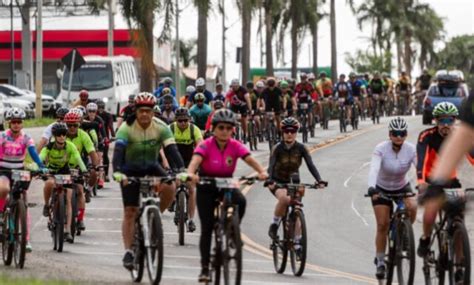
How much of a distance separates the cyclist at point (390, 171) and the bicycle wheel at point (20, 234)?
4.05m

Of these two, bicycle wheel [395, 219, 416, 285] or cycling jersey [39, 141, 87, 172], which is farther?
cycling jersey [39, 141, 87, 172]

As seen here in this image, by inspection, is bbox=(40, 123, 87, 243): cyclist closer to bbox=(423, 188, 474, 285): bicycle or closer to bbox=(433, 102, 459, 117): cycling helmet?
bbox=(433, 102, 459, 117): cycling helmet

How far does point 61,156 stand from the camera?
67.3 feet

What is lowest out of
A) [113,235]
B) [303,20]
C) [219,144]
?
[113,235]

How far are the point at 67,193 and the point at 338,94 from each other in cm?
2618

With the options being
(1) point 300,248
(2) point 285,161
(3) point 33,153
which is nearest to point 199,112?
(2) point 285,161

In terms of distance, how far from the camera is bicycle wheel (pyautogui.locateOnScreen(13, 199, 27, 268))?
17141 mm

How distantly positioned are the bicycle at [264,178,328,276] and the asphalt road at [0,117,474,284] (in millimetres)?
193

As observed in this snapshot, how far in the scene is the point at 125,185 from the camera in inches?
592

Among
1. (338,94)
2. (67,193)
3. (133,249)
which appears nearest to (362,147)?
(338,94)

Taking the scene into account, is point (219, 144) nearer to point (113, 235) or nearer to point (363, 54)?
point (113, 235)

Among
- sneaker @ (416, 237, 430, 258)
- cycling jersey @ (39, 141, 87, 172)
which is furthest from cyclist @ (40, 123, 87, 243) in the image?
sneaker @ (416, 237, 430, 258)

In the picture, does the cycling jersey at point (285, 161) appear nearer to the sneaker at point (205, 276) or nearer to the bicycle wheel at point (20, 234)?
the bicycle wheel at point (20, 234)

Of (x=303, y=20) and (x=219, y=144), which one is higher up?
(x=303, y=20)
